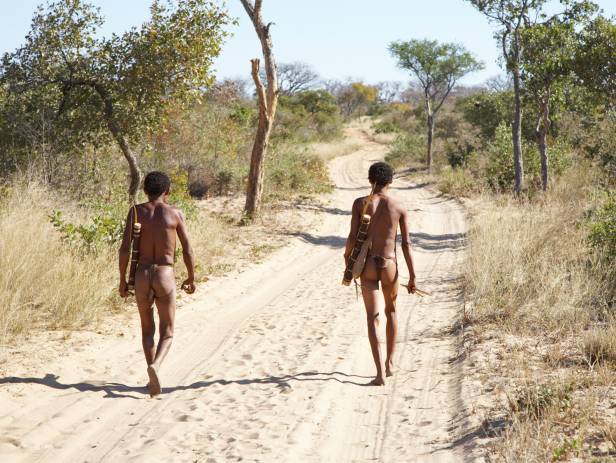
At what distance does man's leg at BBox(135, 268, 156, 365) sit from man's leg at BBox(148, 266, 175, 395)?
Answer: 0.06 m

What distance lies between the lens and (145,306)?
5.04 m

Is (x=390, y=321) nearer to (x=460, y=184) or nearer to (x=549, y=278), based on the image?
(x=549, y=278)

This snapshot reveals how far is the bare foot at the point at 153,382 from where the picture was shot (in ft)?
16.2

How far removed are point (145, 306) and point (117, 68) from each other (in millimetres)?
8472

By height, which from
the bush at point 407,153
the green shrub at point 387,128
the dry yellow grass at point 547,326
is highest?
the green shrub at point 387,128

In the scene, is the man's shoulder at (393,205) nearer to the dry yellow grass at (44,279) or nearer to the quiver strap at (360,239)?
the quiver strap at (360,239)

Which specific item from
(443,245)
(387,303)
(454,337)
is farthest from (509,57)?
(387,303)

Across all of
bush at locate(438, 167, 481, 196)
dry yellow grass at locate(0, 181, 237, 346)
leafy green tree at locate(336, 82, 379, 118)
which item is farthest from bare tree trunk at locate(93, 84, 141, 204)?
leafy green tree at locate(336, 82, 379, 118)

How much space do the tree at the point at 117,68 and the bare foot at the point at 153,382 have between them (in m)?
7.73

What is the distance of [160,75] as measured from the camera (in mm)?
12266

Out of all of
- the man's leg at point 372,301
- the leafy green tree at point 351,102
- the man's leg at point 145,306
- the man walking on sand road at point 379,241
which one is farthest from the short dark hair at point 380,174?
the leafy green tree at point 351,102

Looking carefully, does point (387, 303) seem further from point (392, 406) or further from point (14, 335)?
point (14, 335)

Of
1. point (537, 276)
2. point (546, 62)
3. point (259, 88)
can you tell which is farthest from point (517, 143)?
point (537, 276)

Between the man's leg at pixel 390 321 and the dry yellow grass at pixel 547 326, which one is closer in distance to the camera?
the dry yellow grass at pixel 547 326
